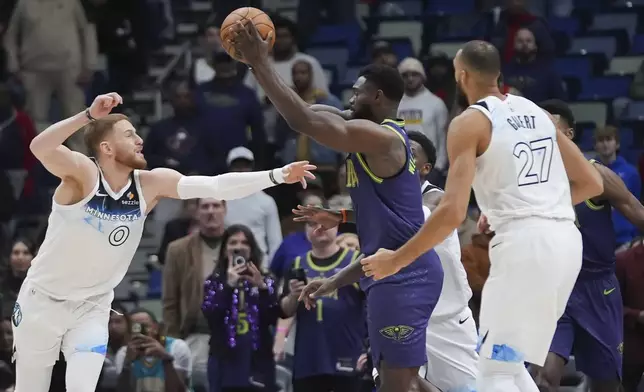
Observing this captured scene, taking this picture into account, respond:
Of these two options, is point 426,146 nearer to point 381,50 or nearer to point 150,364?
point 150,364

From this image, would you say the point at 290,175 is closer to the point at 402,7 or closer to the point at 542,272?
the point at 542,272

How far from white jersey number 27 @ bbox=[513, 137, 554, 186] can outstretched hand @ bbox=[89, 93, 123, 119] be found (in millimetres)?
2243

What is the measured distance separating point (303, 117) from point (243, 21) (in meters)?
0.62

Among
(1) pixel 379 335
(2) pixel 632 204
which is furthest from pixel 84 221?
(2) pixel 632 204

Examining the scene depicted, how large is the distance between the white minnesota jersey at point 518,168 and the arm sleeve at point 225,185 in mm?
1505

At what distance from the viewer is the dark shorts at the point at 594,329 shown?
9117 millimetres

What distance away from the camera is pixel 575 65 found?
47.8 ft

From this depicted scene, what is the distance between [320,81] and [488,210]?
6.91 meters

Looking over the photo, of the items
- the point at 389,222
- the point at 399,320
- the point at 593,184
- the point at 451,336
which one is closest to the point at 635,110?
the point at 451,336

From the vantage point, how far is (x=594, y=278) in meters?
9.29

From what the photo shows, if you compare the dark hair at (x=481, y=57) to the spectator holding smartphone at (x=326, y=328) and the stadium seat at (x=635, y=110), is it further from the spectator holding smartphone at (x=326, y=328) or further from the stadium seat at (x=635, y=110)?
the stadium seat at (x=635, y=110)

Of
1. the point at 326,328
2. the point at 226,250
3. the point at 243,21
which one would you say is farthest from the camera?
the point at 226,250

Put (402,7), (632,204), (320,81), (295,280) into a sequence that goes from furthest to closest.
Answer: (402,7)
(320,81)
(295,280)
(632,204)

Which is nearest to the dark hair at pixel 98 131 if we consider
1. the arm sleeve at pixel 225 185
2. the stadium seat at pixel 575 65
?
the arm sleeve at pixel 225 185
